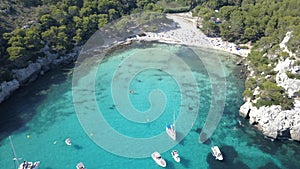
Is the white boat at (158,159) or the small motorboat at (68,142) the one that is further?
the small motorboat at (68,142)

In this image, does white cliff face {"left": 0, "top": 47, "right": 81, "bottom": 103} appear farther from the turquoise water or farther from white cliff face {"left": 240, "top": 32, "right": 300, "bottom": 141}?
white cliff face {"left": 240, "top": 32, "right": 300, "bottom": 141}

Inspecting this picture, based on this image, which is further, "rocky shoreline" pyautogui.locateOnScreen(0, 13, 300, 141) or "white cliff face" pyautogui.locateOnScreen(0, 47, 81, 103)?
"white cliff face" pyautogui.locateOnScreen(0, 47, 81, 103)

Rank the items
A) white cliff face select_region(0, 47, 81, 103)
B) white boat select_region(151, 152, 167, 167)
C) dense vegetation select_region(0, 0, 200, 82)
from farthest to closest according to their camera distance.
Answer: dense vegetation select_region(0, 0, 200, 82) → white cliff face select_region(0, 47, 81, 103) → white boat select_region(151, 152, 167, 167)

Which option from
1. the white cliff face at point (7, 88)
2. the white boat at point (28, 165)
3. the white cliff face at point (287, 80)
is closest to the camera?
the white boat at point (28, 165)

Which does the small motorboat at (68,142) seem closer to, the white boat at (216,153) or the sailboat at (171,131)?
the sailboat at (171,131)

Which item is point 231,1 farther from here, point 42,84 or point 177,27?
point 42,84

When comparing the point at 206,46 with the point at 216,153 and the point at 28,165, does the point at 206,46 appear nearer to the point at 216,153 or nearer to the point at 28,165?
the point at 216,153

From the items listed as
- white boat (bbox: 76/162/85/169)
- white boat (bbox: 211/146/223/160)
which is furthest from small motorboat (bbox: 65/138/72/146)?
white boat (bbox: 211/146/223/160)

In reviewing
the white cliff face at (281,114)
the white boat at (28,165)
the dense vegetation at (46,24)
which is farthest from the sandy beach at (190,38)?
the white boat at (28,165)
